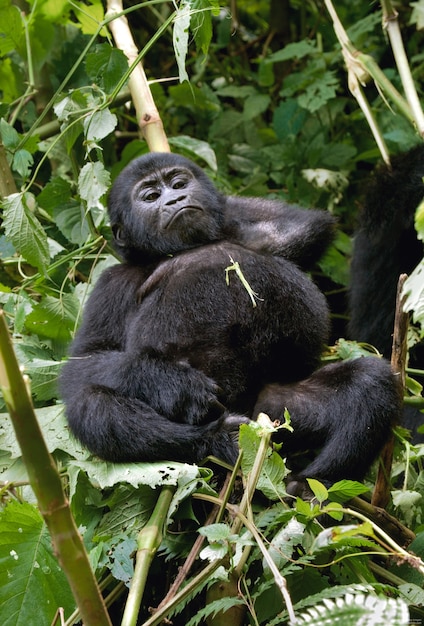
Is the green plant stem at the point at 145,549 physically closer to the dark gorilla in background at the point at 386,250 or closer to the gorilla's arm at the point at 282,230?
the gorilla's arm at the point at 282,230

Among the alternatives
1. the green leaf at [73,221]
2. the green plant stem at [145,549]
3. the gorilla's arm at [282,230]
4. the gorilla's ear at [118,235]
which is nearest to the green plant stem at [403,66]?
the gorilla's arm at [282,230]

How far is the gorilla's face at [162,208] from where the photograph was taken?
2.60 m

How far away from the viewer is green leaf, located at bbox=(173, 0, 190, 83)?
2.21 metres

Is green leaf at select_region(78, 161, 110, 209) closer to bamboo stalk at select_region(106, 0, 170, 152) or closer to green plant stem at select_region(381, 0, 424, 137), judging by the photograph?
bamboo stalk at select_region(106, 0, 170, 152)

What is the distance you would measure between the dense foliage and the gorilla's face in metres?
0.11

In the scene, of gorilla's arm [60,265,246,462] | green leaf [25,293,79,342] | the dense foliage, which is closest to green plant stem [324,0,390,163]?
the dense foliage

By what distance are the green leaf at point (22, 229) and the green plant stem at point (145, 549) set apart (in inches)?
34.2

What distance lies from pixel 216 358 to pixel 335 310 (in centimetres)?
222

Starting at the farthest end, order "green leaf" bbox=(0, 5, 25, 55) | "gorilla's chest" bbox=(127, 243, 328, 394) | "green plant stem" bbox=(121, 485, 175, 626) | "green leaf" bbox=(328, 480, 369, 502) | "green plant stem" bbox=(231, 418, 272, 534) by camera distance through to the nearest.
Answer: "green leaf" bbox=(0, 5, 25, 55) → "gorilla's chest" bbox=(127, 243, 328, 394) → "green leaf" bbox=(328, 480, 369, 502) → "green plant stem" bbox=(231, 418, 272, 534) → "green plant stem" bbox=(121, 485, 175, 626)

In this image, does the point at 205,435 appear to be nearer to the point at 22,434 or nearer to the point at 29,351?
the point at 29,351

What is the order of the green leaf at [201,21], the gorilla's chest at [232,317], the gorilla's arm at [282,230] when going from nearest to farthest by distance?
the green leaf at [201,21]
the gorilla's chest at [232,317]
the gorilla's arm at [282,230]

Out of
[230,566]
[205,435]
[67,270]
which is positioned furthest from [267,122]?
[230,566]

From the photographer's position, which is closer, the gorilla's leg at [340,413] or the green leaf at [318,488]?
the green leaf at [318,488]

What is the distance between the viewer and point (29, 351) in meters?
2.76
